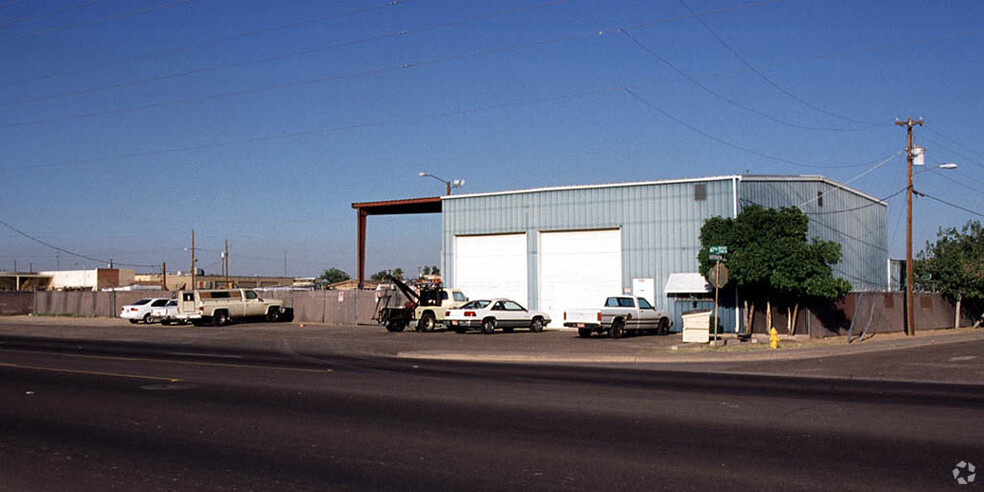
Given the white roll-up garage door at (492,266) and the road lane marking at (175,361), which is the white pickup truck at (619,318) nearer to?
the white roll-up garage door at (492,266)

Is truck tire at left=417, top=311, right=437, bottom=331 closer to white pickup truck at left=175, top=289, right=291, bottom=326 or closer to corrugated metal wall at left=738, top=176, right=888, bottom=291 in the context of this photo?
white pickup truck at left=175, top=289, right=291, bottom=326

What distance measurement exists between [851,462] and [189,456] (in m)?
6.97

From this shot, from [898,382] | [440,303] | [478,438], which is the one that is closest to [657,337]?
[440,303]

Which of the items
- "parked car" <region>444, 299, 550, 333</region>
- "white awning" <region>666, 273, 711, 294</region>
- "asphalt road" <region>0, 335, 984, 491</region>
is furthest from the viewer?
"parked car" <region>444, 299, 550, 333</region>

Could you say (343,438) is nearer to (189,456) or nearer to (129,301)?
(189,456)

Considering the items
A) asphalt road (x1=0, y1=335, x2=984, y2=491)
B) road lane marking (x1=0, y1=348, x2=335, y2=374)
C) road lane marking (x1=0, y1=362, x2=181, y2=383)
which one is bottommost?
road lane marking (x1=0, y1=348, x2=335, y2=374)

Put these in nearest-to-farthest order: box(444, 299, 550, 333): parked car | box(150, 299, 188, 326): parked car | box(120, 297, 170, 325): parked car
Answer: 1. box(444, 299, 550, 333): parked car
2. box(150, 299, 188, 326): parked car
3. box(120, 297, 170, 325): parked car

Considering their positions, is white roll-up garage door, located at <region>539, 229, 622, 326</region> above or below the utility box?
above

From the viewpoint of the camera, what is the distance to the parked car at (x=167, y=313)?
1922 inches

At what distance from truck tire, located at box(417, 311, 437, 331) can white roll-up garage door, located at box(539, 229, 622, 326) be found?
6578 mm

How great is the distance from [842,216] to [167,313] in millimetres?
36364

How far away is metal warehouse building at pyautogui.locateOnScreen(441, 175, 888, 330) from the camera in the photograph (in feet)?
127

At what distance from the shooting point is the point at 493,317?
38.4 meters

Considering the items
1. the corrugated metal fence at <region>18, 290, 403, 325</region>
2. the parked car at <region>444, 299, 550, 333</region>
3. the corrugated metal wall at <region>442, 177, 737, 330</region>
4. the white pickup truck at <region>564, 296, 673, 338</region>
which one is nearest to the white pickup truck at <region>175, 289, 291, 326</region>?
the corrugated metal fence at <region>18, 290, 403, 325</region>
